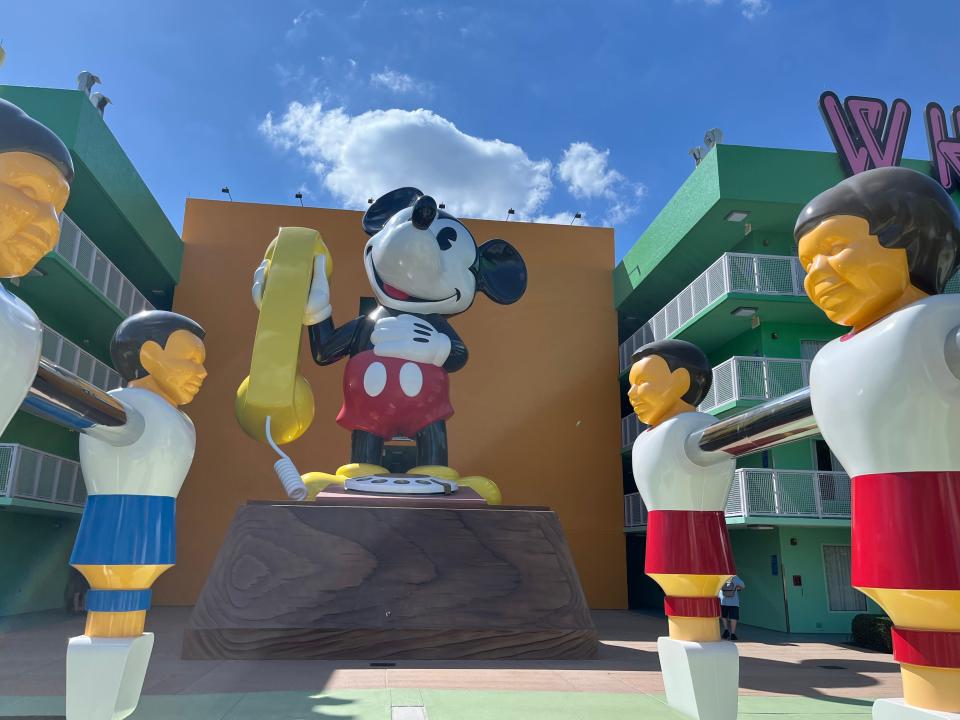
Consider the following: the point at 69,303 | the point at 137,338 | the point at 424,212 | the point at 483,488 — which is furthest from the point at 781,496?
the point at 69,303

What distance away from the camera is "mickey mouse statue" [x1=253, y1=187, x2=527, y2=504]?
8.51 m

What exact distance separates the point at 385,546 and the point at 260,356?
95.1 inches

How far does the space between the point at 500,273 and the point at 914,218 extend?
7.81 m

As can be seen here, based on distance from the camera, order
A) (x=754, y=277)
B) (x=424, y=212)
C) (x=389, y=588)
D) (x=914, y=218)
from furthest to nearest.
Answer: (x=754, y=277) < (x=424, y=212) < (x=389, y=588) < (x=914, y=218)

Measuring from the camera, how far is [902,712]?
168 cm

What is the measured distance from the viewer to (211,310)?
1677 centimetres

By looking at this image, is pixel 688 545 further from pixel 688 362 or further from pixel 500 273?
pixel 500 273

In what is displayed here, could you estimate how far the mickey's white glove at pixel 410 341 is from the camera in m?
8.63

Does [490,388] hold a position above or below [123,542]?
above

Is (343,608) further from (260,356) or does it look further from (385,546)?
(260,356)

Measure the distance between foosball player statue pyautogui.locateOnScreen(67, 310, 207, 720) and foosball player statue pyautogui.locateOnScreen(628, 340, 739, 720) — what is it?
6.48ft

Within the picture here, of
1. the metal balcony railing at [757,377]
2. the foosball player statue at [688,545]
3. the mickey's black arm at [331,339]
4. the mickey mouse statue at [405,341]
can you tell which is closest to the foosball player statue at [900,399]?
the foosball player statue at [688,545]

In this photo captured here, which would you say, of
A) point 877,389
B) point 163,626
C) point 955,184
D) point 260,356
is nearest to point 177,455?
point 877,389

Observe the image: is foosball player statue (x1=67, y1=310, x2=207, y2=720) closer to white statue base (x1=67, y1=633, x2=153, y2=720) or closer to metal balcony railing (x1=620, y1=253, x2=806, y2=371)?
white statue base (x1=67, y1=633, x2=153, y2=720)
